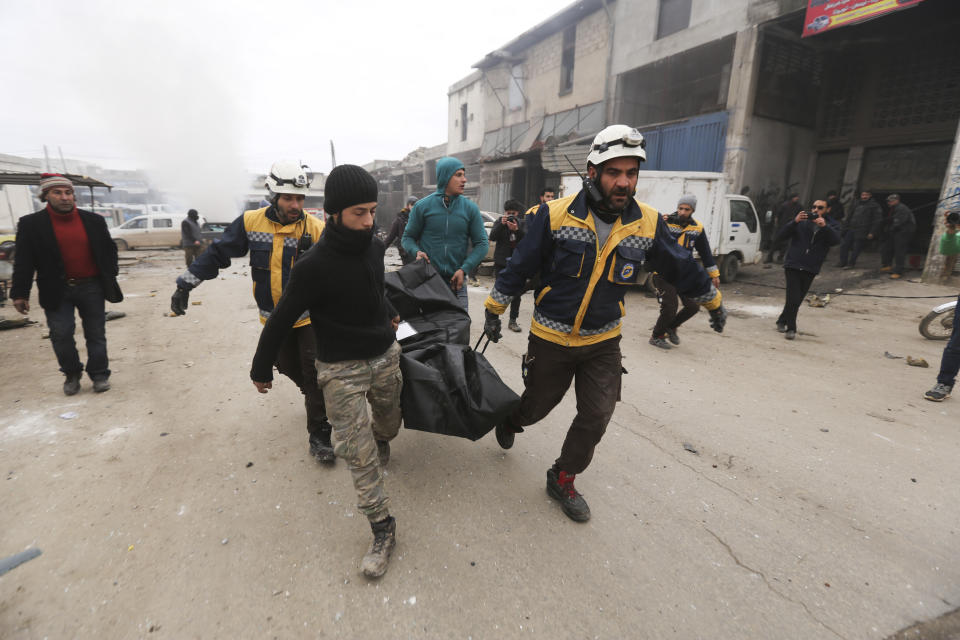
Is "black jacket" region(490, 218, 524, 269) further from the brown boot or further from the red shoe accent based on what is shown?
the brown boot

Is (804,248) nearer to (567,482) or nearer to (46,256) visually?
(567,482)

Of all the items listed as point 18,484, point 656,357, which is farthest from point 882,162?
point 18,484

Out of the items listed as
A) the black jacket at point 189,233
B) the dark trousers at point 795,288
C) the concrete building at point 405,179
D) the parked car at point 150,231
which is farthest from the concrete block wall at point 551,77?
the parked car at point 150,231

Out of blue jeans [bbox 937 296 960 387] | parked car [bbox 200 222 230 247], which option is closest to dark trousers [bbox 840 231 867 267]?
blue jeans [bbox 937 296 960 387]

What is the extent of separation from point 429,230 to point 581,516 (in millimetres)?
2590

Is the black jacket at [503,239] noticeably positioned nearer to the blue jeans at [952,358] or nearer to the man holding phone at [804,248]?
the man holding phone at [804,248]

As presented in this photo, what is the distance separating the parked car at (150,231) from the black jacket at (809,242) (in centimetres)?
2034

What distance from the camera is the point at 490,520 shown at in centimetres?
247

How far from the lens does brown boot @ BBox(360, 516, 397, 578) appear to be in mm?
2055

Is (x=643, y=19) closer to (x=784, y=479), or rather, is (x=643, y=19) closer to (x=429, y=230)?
(x=429, y=230)

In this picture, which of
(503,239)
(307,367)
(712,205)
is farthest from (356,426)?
(712,205)

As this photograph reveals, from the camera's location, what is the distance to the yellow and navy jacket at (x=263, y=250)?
289cm

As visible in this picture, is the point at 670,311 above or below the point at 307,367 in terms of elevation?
below

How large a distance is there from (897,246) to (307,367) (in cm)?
1270
